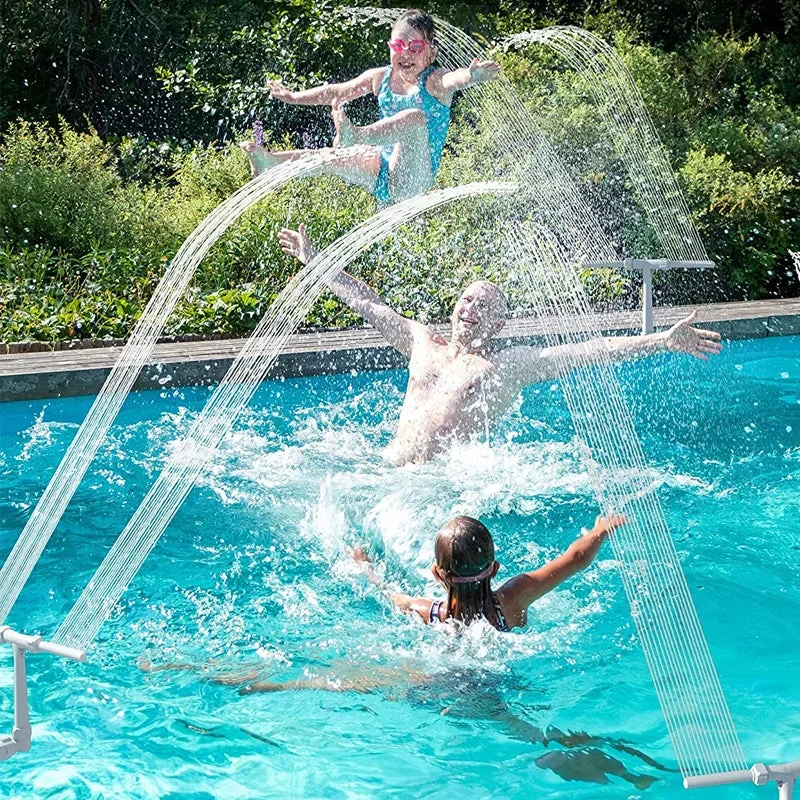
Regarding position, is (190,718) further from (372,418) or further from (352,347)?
(352,347)

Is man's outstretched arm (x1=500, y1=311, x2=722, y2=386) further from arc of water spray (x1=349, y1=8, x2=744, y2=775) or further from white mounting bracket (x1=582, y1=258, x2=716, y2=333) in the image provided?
white mounting bracket (x1=582, y1=258, x2=716, y2=333)

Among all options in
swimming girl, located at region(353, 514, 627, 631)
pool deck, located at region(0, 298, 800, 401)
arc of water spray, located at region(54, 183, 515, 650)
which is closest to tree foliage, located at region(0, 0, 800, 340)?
pool deck, located at region(0, 298, 800, 401)

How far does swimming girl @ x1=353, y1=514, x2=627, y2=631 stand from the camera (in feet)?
11.3

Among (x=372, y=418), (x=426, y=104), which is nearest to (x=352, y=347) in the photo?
(x=372, y=418)

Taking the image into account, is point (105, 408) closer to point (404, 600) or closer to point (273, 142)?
point (404, 600)

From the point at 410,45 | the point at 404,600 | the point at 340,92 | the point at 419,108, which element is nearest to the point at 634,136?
the point at 340,92

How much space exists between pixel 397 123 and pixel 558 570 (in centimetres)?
292

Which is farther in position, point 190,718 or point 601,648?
point 601,648

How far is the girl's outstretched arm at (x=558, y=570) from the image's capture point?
353cm

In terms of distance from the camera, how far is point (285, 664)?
12.9 feet

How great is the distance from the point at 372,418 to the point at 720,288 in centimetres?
486

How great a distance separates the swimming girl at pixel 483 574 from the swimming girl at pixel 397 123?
2609 millimetres

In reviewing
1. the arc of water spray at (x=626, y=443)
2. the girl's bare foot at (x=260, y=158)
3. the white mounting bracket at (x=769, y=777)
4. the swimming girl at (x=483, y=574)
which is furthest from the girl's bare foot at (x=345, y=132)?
the white mounting bracket at (x=769, y=777)

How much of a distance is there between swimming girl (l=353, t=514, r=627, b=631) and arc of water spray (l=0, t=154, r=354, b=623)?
1.70m
